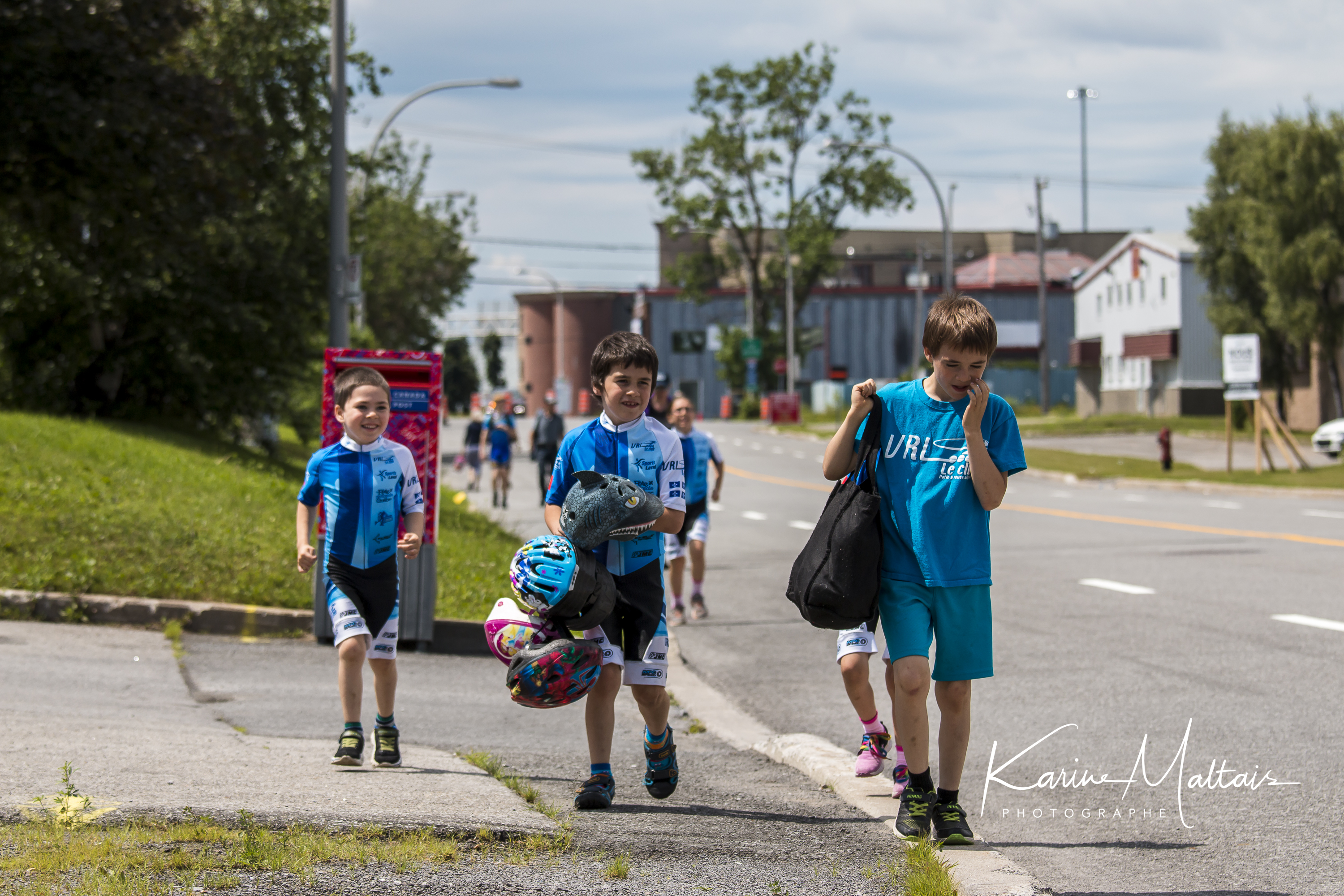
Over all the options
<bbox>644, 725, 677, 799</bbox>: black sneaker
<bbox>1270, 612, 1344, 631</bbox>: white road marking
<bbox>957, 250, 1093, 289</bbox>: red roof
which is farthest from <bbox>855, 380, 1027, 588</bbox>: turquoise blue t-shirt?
<bbox>957, 250, 1093, 289</bbox>: red roof

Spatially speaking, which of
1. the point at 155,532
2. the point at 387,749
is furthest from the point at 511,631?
the point at 155,532

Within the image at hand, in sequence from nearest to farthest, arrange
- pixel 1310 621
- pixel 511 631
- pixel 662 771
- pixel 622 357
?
1. pixel 511 631
2. pixel 622 357
3. pixel 662 771
4. pixel 1310 621

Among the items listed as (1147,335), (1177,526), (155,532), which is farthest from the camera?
(1147,335)

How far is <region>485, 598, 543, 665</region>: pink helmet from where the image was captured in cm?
492

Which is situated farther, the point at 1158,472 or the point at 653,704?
the point at 1158,472

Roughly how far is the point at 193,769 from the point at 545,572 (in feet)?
5.58

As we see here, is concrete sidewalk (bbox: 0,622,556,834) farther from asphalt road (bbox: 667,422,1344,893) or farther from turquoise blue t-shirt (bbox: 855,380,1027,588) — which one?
asphalt road (bbox: 667,422,1344,893)

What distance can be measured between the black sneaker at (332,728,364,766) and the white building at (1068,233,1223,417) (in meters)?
50.1

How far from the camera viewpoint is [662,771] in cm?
527

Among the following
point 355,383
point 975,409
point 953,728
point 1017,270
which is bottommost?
point 953,728

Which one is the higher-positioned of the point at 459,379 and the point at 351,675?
the point at 459,379

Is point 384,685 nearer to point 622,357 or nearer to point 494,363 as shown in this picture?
point 622,357

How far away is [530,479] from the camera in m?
32.8

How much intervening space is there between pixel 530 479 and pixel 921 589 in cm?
2848
